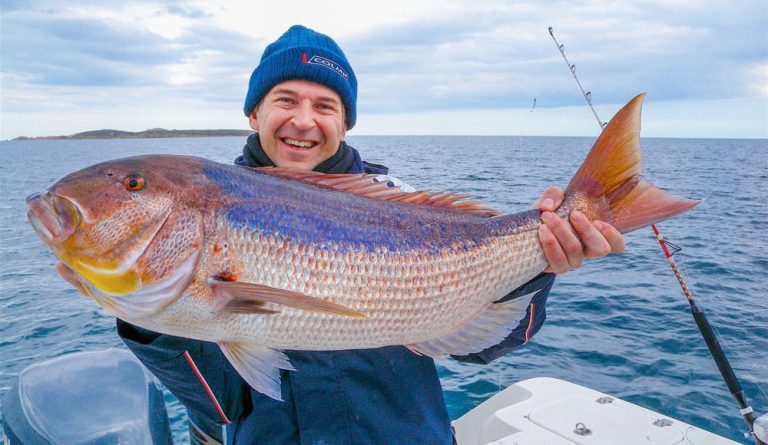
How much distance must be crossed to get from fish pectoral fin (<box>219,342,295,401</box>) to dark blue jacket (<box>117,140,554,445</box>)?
37cm

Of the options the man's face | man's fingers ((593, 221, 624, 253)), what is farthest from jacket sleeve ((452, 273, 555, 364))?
the man's face

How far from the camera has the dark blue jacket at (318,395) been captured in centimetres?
273

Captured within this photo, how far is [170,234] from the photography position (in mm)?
2205

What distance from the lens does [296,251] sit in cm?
235

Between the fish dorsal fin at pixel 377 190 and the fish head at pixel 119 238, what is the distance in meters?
0.53

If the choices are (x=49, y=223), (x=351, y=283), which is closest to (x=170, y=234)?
(x=49, y=223)

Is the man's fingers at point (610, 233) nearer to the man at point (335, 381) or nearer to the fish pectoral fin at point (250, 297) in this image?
the man at point (335, 381)

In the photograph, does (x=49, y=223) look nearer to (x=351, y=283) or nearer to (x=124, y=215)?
(x=124, y=215)

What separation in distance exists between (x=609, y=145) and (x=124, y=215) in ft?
7.24

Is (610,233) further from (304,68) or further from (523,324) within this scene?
(304,68)

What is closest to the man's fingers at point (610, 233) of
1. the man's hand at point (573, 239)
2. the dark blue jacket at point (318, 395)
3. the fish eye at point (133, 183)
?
the man's hand at point (573, 239)

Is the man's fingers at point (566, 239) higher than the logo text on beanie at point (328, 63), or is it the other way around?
the logo text on beanie at point (328, 63)

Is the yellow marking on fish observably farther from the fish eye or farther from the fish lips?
the fish eye

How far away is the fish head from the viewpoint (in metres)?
2.15
